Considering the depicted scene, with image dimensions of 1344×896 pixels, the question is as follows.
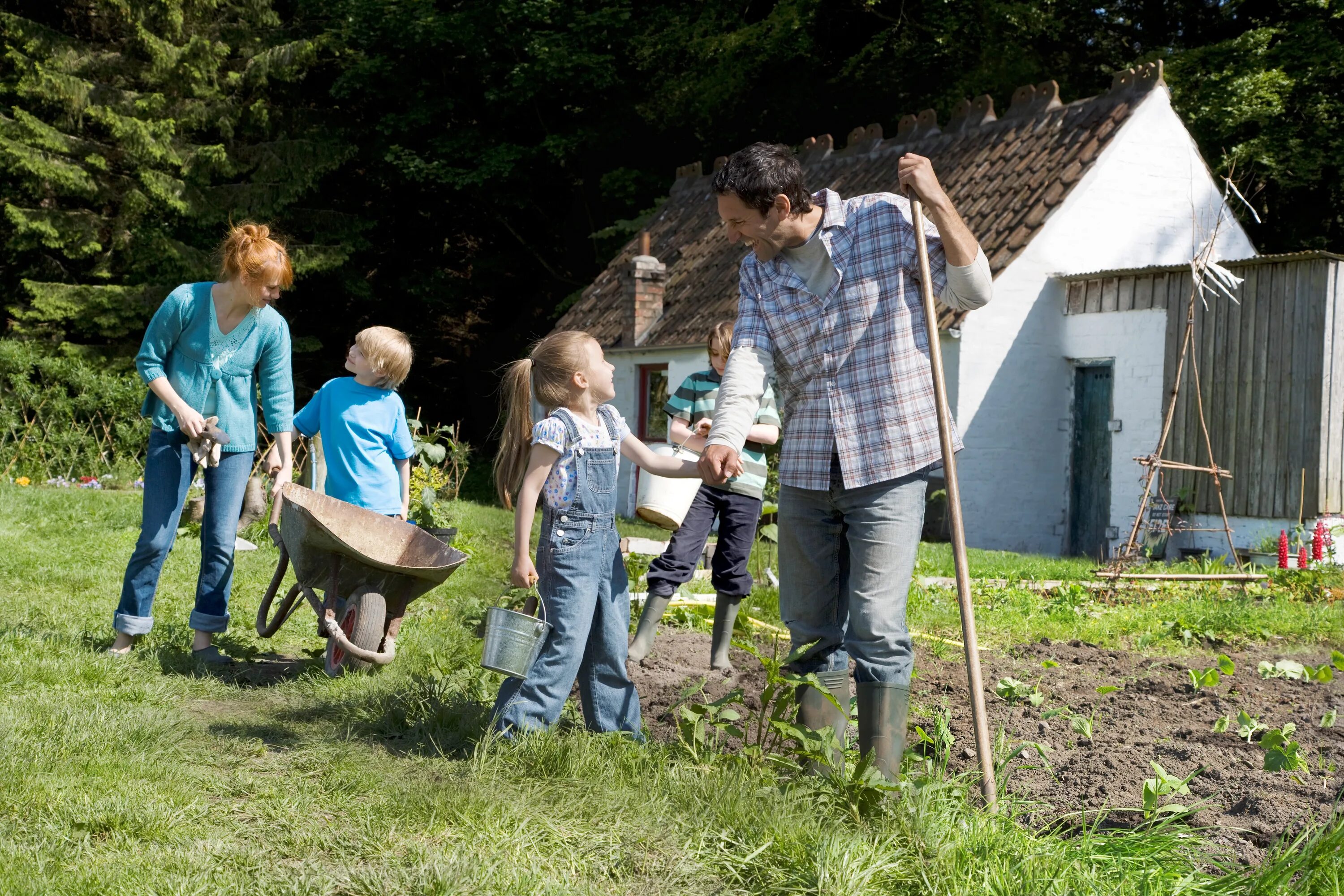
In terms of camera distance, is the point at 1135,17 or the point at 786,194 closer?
the point at 786,194

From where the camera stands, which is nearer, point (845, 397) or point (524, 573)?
point (845, 397)

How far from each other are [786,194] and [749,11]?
2027cm

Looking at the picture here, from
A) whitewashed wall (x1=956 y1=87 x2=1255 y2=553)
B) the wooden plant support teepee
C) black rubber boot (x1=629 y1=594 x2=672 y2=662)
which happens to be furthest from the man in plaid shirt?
whitewashed wall (x1=956 y1=87 x2=1255 y2=553)

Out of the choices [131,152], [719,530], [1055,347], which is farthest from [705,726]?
[131,152]

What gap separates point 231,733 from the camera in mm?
3906

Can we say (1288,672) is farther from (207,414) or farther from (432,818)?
(207,414)

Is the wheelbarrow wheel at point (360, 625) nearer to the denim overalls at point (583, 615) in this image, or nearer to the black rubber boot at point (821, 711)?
the denim overalls at point (583, 615)

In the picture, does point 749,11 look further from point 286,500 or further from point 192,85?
point 286,500

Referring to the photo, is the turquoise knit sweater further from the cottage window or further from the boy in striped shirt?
the cottage window

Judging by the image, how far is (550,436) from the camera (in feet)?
12.2

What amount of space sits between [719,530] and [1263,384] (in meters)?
8.36

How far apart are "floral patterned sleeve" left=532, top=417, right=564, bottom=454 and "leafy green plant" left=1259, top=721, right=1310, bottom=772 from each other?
220 cm

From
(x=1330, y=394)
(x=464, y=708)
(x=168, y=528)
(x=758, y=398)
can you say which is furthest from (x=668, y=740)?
(x=1330, y=394)

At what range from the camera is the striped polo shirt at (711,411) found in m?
5.37
